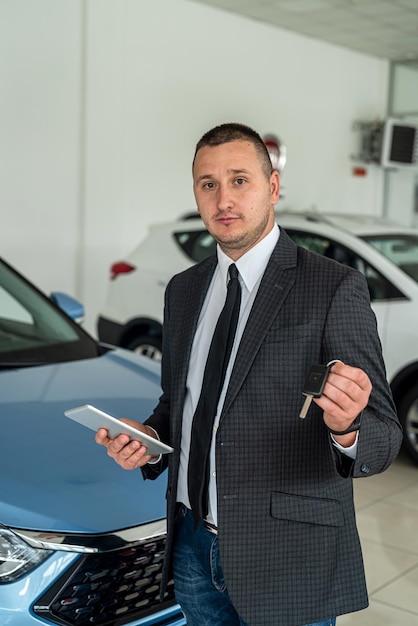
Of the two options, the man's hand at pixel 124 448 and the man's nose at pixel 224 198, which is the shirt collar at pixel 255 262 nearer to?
the man's nose at pixel 224 198

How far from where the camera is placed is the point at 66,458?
2422mm

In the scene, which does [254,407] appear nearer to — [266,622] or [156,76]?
[266,622]

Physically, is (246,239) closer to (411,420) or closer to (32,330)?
(32,330)

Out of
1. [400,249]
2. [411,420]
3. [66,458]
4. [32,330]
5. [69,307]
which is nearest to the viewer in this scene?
[66,458]

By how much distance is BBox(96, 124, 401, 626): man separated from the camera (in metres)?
1.61

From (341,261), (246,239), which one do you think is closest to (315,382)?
(246,239)

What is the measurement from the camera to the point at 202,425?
5.60 feet

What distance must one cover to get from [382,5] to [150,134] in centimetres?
273

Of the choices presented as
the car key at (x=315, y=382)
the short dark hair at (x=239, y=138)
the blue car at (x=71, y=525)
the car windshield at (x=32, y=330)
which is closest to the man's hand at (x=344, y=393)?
the car key at (x=315, y=382)

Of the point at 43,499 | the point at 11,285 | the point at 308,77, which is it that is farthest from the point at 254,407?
the point at 308,77

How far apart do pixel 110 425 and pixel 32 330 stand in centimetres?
188

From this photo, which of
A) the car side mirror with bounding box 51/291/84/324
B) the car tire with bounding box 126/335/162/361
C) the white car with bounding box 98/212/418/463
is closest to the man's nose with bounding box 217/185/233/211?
the car side mirror with bounding box 51/291/84/324

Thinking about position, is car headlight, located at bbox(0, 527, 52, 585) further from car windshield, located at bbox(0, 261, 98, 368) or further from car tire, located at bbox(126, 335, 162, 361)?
car tire, located at bbox(126, 335, 162, 361)

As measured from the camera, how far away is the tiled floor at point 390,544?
3.36 metres
